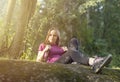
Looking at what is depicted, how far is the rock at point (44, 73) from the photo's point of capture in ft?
11.0

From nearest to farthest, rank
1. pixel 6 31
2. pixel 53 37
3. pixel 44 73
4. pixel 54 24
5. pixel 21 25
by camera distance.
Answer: pixel 44 73
pixel 53 37
pixel 6 31
pixel 21 25
pixel 54 24

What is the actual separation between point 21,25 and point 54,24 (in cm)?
774

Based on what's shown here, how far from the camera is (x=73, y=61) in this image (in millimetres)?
5199

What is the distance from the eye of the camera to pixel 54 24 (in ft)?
50.1

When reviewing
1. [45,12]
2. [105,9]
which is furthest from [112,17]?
[45,12]

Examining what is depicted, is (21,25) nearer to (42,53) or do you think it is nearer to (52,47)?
(52,47)

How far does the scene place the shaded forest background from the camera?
7.48 meters

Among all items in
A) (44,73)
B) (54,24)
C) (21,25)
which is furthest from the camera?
(54,24)

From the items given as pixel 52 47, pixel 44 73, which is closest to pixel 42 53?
pixel 52 47

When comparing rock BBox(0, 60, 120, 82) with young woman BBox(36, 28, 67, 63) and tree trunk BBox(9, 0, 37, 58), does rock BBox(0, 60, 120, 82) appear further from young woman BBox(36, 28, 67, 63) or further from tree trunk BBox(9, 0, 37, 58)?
tree trunk BBox(9, 0, 37, 58)

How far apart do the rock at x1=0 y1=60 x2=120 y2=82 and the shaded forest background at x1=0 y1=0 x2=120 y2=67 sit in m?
3.47

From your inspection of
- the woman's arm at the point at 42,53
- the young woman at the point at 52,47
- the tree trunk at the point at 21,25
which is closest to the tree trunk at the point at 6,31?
the tree trunk at the point at 21,25

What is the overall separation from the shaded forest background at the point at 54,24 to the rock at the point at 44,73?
347 centimetres

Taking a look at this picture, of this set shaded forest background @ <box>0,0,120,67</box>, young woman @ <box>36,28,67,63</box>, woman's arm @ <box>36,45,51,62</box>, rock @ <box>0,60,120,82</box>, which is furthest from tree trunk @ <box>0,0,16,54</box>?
rock @ <box>0,60,120,82</box>
